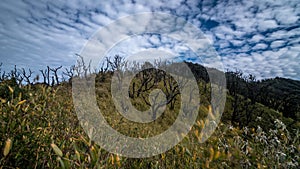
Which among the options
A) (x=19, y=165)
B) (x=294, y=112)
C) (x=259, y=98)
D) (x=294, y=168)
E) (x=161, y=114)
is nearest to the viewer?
(x=19, y=165)

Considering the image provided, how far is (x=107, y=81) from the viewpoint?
2911 centimetres

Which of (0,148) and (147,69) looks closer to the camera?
(0,148)

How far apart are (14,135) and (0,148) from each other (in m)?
0.15

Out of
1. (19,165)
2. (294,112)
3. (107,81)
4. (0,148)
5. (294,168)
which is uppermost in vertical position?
(107,81)

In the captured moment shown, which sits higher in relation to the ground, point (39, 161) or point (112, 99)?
point (112, 99)

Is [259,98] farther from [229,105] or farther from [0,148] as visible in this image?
[0,148]

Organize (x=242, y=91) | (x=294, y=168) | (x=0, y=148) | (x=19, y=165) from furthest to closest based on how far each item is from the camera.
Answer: (x=242, y=91) → (x=294, y=168) → (x=19, y=165) → (x=0, y=148)

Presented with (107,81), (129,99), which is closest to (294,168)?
(129,99)

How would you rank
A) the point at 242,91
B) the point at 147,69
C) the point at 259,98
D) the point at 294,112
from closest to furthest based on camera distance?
the point at 294,112 → the point at 147,69 → the point at 259,98 → the point at 242,91

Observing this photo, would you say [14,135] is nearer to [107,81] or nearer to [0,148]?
[0,148]

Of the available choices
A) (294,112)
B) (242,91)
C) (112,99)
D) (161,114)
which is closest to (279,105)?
(294,112)

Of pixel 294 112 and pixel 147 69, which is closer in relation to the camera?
pixel 294 112

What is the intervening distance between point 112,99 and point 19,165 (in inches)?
784

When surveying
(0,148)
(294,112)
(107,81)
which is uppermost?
(107,81)
